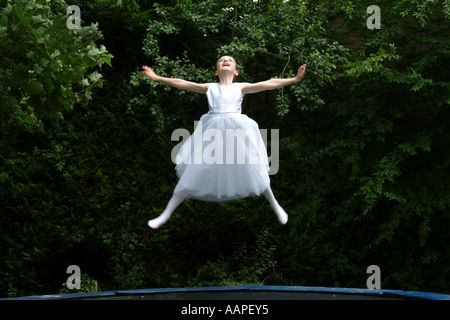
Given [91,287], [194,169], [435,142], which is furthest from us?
[435,142]

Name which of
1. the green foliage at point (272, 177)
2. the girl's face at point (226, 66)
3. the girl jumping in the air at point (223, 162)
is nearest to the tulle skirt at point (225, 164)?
the girl jumping in the air at point (223, 162)

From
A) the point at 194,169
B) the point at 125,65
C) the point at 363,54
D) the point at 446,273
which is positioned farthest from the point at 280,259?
the point at 194,169

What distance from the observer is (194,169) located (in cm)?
306

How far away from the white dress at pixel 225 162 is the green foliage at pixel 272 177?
291cm

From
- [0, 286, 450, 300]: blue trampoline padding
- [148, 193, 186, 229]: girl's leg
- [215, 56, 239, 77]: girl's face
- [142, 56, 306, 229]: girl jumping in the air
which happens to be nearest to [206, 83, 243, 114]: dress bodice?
[142, 56, 306, 229]: girl jumping in the air

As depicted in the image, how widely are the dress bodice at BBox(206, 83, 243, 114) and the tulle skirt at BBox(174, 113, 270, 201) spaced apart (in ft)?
0.16

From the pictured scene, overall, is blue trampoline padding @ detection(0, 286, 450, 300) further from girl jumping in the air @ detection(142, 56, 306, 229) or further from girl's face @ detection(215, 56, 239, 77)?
girl's face @ detection(215, 56, 239, 77)

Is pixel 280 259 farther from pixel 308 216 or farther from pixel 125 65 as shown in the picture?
pixel 125 65

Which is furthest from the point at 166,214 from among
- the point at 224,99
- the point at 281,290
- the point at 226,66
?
the point at 281,290

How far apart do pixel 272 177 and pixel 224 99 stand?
147 inches

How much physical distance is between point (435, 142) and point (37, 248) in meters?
4.43

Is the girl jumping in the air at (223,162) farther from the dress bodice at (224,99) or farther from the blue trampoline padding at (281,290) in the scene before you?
the blue trampoline padding at (281,290)

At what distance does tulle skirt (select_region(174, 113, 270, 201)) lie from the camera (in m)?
3.01

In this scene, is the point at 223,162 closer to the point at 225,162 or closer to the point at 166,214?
the point at 225,162
